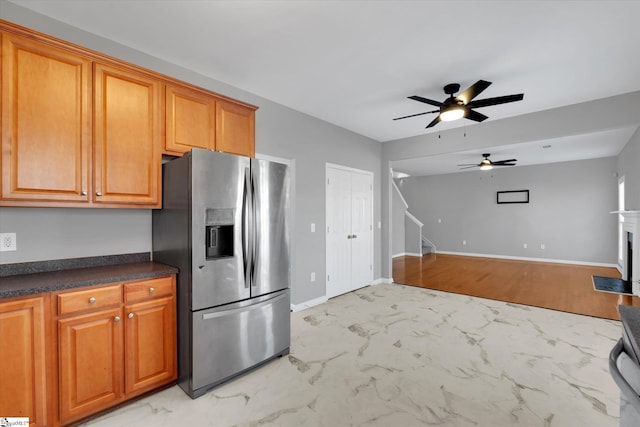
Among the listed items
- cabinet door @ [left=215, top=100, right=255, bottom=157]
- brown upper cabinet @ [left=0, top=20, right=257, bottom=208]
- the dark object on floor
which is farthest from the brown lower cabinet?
the dark object on floor

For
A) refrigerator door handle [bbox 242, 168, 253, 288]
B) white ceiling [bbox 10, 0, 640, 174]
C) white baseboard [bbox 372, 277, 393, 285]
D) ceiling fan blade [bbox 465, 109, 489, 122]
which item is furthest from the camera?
white baseboard [bbox 372, 277, 393, 285]

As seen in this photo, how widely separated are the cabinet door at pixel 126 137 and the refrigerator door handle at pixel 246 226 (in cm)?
70

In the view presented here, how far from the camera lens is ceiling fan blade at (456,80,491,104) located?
266 centimetres

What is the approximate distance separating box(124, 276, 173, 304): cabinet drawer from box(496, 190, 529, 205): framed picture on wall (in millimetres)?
9035

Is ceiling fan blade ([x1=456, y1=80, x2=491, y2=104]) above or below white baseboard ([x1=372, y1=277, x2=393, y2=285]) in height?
above

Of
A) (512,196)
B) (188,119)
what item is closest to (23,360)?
(188,119)

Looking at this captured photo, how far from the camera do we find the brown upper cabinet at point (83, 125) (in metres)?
1.82

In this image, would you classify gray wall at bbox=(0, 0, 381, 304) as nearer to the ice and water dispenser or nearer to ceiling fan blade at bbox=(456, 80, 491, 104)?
the ice and water dispenser

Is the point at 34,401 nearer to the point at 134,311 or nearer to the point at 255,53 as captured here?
the point at 134,311

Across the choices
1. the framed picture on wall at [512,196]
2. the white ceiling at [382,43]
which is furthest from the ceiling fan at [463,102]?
the framed picture on wall at [512,196]

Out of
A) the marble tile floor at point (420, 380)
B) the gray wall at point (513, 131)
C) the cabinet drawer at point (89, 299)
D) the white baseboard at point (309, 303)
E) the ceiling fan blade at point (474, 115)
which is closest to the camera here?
the cabinet drawer at point (89, 299)

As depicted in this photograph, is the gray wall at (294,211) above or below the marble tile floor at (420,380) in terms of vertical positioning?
above

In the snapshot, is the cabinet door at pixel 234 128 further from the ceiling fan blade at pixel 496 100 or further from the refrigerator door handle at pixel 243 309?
the ceiling fan blade at pixel 496 100

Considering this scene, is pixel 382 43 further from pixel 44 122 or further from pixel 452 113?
pixel 44 122
